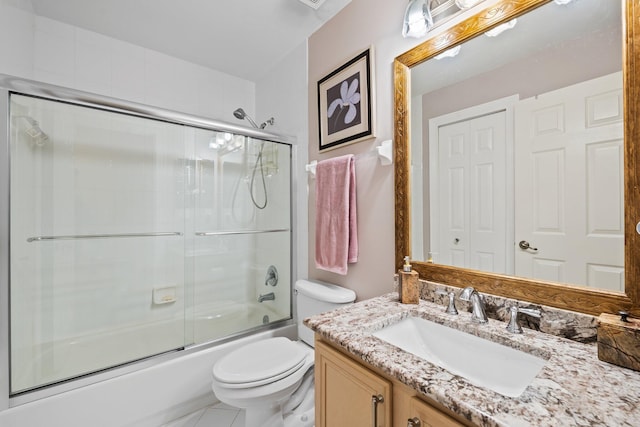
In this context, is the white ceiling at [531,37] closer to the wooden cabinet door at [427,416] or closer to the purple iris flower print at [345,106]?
the purple iris flower print at [345,106]

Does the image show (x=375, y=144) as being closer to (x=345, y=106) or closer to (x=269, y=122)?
(x=345, y=106)

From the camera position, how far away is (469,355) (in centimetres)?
86

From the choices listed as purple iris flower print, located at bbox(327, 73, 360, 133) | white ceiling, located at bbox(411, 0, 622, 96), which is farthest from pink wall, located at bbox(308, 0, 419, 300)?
white ceiling, located at bbox(411, 0, 622, 96)

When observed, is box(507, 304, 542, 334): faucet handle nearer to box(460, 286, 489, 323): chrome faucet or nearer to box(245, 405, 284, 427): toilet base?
box(460, 286, 489, 323): chrome faucet

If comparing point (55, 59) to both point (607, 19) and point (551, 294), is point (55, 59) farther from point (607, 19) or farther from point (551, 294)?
point (551, 294)

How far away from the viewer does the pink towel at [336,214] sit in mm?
1509

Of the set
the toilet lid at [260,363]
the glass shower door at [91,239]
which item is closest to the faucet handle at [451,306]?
the toilet lid at [260,363]

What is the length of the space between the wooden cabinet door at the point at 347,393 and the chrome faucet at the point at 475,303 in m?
0.41

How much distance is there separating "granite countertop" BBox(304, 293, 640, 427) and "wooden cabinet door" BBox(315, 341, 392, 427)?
0.19 ft

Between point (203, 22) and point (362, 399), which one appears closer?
point (362, 399)

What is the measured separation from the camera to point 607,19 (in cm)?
77

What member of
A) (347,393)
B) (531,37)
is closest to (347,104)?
(531,37)

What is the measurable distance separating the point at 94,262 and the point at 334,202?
1.51 metres

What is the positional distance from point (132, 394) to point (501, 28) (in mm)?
2282
